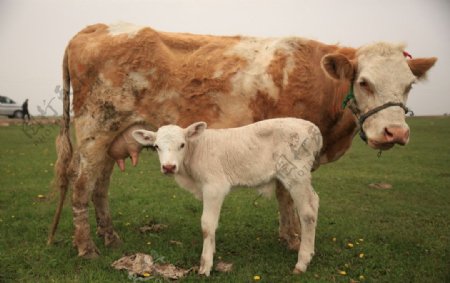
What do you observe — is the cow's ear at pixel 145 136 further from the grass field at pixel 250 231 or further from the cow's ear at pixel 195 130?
the grass field at pixel 250 231

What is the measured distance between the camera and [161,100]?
622 centimetres

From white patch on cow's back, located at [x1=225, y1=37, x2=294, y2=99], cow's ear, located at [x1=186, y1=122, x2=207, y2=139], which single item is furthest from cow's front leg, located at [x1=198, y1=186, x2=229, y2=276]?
white patch on cow's back, located at [x1=225, y1=37, x2=294, y2=99]

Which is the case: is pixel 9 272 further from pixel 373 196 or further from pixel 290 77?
pixel 373 196

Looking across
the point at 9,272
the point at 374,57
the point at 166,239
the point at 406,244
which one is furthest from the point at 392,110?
the point at 9,272

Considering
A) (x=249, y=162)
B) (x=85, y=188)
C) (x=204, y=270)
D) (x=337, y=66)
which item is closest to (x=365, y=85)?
(x=337, y=66)

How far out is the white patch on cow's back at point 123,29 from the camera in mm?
6439

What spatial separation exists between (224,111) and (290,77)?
3.61 ft

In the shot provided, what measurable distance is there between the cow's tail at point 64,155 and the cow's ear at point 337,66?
428cm

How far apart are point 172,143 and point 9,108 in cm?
4223

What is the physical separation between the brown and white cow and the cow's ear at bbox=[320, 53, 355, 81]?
15 millimetres

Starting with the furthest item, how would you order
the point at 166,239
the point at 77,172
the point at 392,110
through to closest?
the point at 166,239, the point at 77,172, the point at 392,110

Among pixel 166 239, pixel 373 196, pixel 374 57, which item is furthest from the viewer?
pixel 373 196

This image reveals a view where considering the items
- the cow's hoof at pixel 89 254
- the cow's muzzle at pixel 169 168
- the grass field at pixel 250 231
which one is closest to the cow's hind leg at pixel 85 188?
the cow's hoof at pixel 89 254

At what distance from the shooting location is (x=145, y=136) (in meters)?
5.37
